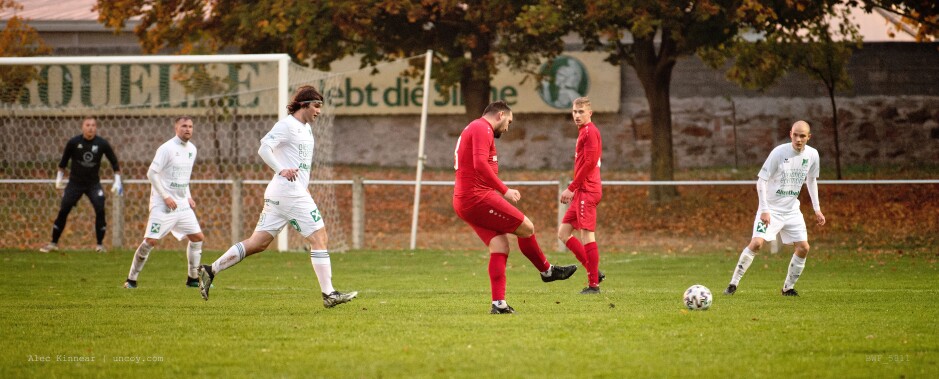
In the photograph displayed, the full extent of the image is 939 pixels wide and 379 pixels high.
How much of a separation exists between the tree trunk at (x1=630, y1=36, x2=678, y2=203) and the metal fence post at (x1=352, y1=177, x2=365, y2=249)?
7548 millimetres

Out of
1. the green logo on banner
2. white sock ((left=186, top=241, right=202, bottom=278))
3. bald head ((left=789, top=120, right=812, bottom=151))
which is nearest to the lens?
bald head ((left=789, top=120, right=812, bottom=151))

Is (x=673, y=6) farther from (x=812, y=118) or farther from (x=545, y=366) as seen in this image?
(x=545, y=366)

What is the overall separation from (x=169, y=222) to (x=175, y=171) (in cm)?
60

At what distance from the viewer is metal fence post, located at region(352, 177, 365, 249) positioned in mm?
19859

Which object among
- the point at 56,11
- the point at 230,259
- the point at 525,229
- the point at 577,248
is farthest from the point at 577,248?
the point at 56,11

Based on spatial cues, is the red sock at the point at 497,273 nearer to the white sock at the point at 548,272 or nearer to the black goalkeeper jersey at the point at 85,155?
the white sock at the point at 548,272

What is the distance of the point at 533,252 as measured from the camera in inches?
404

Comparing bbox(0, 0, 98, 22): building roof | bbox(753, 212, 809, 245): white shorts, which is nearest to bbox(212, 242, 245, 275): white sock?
bbox(753, 212, 809, 245): white shorts

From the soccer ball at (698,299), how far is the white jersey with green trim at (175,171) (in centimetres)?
630

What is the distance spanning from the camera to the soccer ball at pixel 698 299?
1003cm

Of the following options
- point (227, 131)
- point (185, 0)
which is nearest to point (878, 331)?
point (185, 0)

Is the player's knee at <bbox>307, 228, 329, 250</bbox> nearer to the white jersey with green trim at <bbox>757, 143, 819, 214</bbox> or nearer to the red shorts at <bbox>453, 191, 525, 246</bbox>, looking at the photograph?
the red shorts at <bbox>453, 191, 525, 246</bbox>

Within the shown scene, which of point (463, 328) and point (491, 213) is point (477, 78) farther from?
point (463, 328)

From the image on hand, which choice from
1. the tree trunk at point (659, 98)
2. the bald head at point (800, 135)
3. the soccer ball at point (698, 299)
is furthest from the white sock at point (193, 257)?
the tree trunk at point (659, 98)
